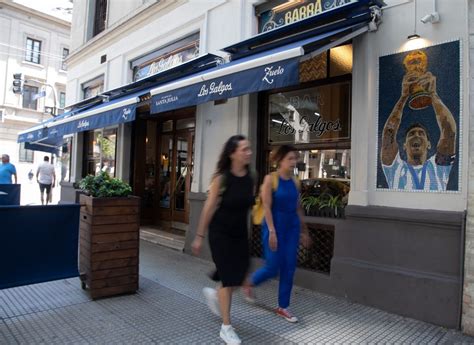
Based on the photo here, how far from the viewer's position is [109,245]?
4.40 meters

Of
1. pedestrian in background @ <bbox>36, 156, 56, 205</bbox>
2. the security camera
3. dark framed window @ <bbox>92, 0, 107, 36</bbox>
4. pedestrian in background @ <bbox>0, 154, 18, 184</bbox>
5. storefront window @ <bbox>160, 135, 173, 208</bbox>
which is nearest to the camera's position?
the security camera

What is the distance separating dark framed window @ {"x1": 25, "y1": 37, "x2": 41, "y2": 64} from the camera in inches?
1288

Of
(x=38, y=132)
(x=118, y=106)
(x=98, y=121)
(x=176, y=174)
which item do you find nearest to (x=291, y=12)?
(x=118, y=106)

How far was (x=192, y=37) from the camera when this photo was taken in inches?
314

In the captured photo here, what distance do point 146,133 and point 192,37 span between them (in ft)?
9.78

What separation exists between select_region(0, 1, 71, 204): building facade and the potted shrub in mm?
27124

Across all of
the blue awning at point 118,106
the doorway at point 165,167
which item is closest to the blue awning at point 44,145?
the blue awning at point 118,106

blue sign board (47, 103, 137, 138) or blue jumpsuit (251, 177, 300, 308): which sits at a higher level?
blue sign board (47, 103, 137, 138)

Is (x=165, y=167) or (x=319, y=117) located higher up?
(x=319, y=117)

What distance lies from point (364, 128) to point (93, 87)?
9.51 m

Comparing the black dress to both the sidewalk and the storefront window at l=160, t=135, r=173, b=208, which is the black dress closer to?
the sidewalk

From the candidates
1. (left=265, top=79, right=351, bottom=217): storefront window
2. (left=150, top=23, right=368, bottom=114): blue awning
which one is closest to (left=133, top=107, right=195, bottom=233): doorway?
(left=150, top=23, right=368, bottom=114): blue awning

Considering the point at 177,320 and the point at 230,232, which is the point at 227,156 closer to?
the point at 230,232

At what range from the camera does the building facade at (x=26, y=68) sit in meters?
30.3
